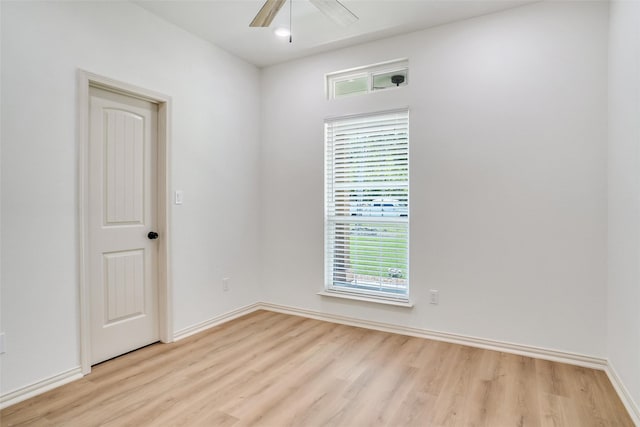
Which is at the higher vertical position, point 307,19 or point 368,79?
point 307,19

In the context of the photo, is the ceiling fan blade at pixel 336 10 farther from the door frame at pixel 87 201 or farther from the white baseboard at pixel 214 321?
the white baseboard at pixel 214 321

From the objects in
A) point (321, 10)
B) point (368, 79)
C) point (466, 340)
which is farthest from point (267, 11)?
point (466, 340)

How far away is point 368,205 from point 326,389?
1.83m

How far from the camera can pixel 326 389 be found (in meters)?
2.32

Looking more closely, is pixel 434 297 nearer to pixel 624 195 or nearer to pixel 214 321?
pixel 624 195

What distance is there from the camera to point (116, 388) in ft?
7.63

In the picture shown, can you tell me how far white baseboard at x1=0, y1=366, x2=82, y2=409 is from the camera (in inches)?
83.1

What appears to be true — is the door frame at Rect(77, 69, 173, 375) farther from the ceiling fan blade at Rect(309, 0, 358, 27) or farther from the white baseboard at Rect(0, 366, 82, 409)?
the ceiling fan blade at Rect(309, 0, 358, 27)

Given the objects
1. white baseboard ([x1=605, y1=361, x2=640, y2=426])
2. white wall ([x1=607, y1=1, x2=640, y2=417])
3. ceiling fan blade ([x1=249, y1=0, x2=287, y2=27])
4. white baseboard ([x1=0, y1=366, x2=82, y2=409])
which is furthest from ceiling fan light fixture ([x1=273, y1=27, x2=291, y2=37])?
white baseboard ([x1=605, y1=361, x2=640, y2=426])

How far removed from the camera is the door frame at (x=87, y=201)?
8.14 feet

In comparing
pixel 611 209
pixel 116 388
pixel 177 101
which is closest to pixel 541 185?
pixel 611 209

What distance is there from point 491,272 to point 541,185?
808 millimetres

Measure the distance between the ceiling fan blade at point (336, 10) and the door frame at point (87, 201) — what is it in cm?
161

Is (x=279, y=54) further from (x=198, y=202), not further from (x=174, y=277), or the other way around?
(x=174, y=277)
